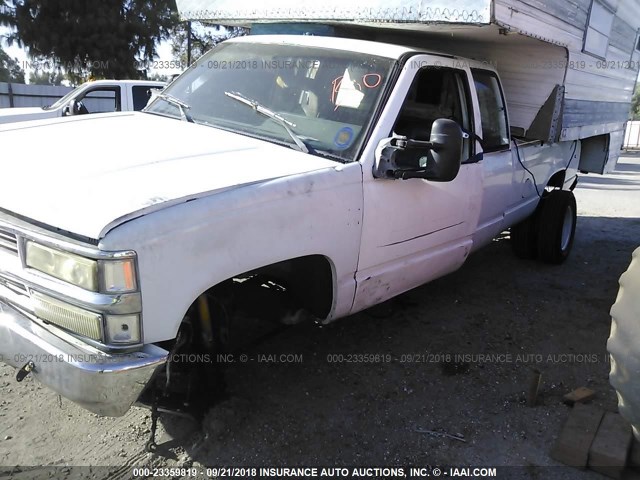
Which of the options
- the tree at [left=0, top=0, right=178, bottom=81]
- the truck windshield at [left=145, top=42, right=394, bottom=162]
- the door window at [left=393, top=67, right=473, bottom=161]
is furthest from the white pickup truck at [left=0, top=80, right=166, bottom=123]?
the tree at [left=0, top=0, right=178, bottom=81]

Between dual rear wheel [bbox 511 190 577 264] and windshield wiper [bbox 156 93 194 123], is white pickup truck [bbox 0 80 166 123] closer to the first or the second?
windshield wiper [bbox 156 93 194 123]

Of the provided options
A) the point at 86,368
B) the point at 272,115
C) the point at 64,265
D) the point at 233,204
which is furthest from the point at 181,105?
the point at 86,368

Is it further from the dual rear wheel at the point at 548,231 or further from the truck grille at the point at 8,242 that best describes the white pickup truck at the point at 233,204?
the dual rear wheel at the point at 548,231

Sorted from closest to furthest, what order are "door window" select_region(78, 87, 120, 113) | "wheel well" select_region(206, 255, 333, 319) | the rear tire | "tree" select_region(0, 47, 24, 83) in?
1. "wheel well" select_region(206, 255, 333, 319)
2. the rear tire
3. "door window" select_region(78, 87, 120, 113)
4. "tree" select_region(0, 47, 24, 83)

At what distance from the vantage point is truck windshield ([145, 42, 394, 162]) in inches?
130

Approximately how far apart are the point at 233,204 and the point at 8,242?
985 mm

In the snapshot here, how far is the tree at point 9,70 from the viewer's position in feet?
137

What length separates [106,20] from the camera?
21078 millimetres

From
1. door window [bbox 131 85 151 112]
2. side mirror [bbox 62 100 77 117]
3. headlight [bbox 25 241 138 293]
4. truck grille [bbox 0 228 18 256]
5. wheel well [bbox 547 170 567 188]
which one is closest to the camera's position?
headlight [bbox 25 241 138 293]

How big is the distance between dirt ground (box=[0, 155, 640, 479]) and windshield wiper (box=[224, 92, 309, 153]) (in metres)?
1.51

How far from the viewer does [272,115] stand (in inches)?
133

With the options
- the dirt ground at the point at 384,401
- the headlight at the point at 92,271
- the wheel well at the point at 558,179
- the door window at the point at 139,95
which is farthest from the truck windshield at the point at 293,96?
the door window at the point at 139,95

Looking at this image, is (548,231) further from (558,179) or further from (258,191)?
(258,191)

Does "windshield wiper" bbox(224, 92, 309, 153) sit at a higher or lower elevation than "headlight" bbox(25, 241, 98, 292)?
higher
